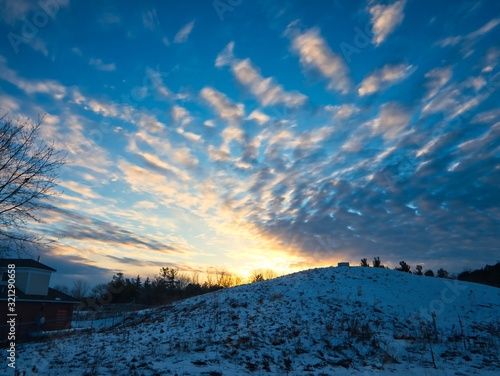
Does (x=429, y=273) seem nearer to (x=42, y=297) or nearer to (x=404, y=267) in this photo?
(x=404, y=267)

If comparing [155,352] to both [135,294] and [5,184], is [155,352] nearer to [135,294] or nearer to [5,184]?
[5,184]

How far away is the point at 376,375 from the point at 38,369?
1155cm

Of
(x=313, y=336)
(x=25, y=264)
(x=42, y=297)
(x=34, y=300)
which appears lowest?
(x=313, y=336)

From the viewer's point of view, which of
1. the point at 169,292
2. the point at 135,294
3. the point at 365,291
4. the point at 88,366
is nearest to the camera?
the point at 88,366

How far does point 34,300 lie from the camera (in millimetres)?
36719

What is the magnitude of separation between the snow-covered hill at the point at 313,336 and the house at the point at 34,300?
54.3ft

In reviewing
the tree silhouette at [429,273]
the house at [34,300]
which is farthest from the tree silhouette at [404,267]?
the house at [34,300]

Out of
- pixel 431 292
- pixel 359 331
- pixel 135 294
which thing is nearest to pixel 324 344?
pixel 359 331

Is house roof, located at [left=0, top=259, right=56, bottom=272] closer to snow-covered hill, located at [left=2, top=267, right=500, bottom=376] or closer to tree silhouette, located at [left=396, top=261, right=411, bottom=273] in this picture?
snow-covered hill, located at [left=2, top=267, right=500, bottom=376]

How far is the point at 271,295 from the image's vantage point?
2525 centimetres

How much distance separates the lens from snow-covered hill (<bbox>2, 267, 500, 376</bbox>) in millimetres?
10984

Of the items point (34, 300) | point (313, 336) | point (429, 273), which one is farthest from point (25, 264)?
point (429, 273)

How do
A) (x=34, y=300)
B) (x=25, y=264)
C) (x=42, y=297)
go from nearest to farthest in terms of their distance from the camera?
(x=34, y=300), (x=42, y=297), (x=25, y=264)

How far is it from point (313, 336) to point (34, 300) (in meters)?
36.6
